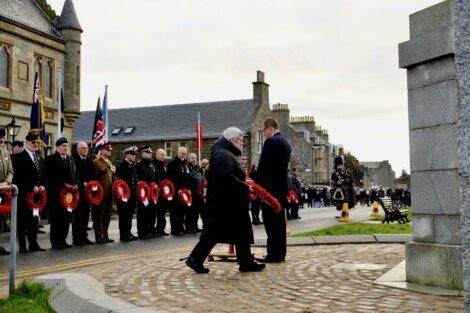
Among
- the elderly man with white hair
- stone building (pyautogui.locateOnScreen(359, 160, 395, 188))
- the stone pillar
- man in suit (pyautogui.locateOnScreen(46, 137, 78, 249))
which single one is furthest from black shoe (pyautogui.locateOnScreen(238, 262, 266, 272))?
stone building (pyautogui.locateOnScreen(359, 160, 395, 188))

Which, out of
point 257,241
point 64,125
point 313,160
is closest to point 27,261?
point 257,241

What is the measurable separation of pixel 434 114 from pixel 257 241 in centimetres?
611

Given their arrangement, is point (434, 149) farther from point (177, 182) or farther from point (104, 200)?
point (177, 182)

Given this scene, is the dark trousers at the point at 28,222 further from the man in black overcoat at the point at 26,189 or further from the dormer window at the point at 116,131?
the dormer window at the point at 116,131

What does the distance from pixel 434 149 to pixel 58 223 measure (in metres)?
8.34

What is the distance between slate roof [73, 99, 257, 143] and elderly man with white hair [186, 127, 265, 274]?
46.5 meters

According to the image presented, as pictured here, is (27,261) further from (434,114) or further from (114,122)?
(114,122)

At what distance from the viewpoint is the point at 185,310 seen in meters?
4.94

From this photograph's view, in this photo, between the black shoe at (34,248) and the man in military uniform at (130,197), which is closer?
the black shoe at (34,248)

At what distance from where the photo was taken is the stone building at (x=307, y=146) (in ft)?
225

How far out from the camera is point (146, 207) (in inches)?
547

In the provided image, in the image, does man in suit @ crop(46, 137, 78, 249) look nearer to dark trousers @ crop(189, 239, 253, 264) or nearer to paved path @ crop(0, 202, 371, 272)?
paved path @ crop(0, 202, 371, 272)

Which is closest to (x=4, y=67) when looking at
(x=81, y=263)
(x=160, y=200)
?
(x=160, y=200)

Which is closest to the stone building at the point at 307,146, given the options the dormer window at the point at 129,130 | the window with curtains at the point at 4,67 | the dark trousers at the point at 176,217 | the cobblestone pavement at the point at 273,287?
the dormer window at the point at 129,130
